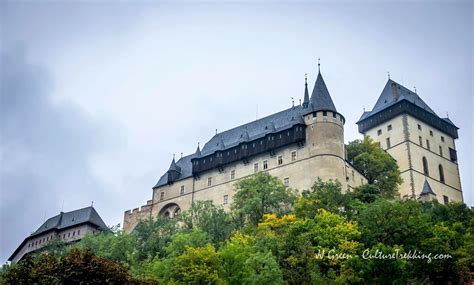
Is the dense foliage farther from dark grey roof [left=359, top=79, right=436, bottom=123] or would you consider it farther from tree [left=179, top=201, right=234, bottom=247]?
dark grey roof [left=359, top=79, right=436, bottom=123]

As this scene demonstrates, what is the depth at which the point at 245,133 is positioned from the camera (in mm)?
67750

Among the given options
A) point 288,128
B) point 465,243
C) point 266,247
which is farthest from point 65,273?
point 288,128

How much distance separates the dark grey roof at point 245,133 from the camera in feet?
212

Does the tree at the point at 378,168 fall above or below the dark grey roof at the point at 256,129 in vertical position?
below

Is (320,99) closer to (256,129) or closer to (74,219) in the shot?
(256,129)

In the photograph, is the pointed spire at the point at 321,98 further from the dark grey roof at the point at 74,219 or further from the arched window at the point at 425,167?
the dark grey roof at the point at 74,219

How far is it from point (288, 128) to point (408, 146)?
16.7 meters

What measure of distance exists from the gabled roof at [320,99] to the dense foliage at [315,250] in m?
11.0

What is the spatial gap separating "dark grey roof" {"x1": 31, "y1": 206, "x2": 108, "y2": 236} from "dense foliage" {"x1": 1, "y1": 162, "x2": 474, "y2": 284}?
85.4 feet

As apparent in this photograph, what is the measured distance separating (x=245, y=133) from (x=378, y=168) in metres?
13.9

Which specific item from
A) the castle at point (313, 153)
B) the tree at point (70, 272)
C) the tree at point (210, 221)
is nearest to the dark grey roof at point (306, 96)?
the castle at point (313, 153)

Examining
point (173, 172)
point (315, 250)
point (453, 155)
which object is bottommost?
point (315, 250)

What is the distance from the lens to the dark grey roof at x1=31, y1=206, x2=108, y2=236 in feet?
254

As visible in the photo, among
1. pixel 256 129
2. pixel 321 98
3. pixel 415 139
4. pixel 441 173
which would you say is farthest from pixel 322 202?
pixel 441 173
